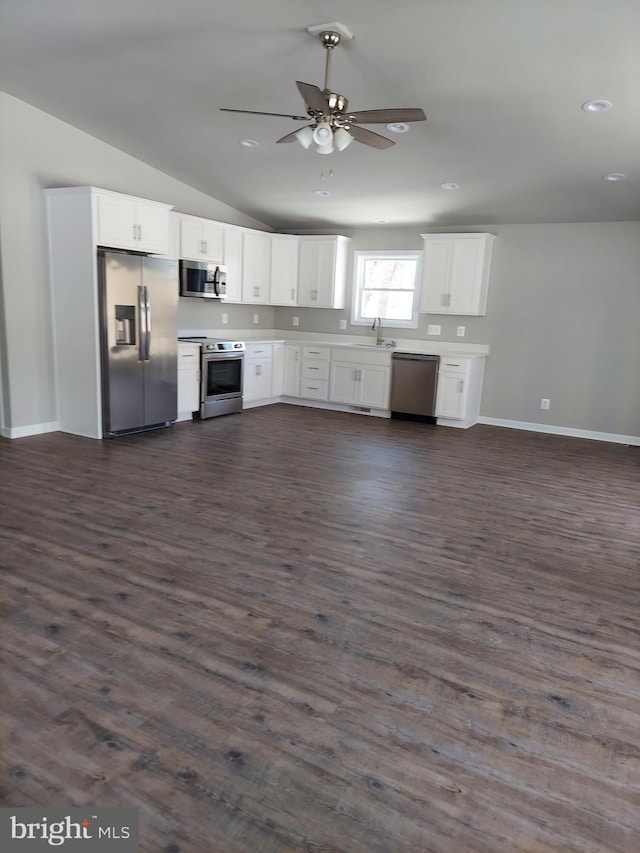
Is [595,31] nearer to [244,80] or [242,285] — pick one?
[244,80]

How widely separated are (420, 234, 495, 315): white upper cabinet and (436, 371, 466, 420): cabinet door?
0.87 metres

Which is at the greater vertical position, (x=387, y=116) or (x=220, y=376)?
(x=387, y=116)

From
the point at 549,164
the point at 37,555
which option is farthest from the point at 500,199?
the point at 37,555

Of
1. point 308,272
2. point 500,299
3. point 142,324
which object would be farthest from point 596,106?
point 308,272

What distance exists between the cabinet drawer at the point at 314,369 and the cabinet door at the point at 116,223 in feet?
9.49

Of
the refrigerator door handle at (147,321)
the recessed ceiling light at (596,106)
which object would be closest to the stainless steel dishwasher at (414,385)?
the refrigerator door handle at (147,321)

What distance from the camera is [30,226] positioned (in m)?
5.05

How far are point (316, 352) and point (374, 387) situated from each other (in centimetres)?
97

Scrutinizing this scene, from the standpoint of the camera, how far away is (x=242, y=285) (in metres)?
7.20

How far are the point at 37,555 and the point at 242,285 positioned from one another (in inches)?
197

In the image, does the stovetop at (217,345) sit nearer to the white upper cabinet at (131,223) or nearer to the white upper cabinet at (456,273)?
the white upper cabinet at (131,223)

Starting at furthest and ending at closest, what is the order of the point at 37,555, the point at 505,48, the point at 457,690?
the point at 505,48, the point at 37,555, the point at 457,690

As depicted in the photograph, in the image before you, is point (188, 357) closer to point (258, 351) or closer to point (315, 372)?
point (258, 351)

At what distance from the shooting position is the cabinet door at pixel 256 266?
283 inches
